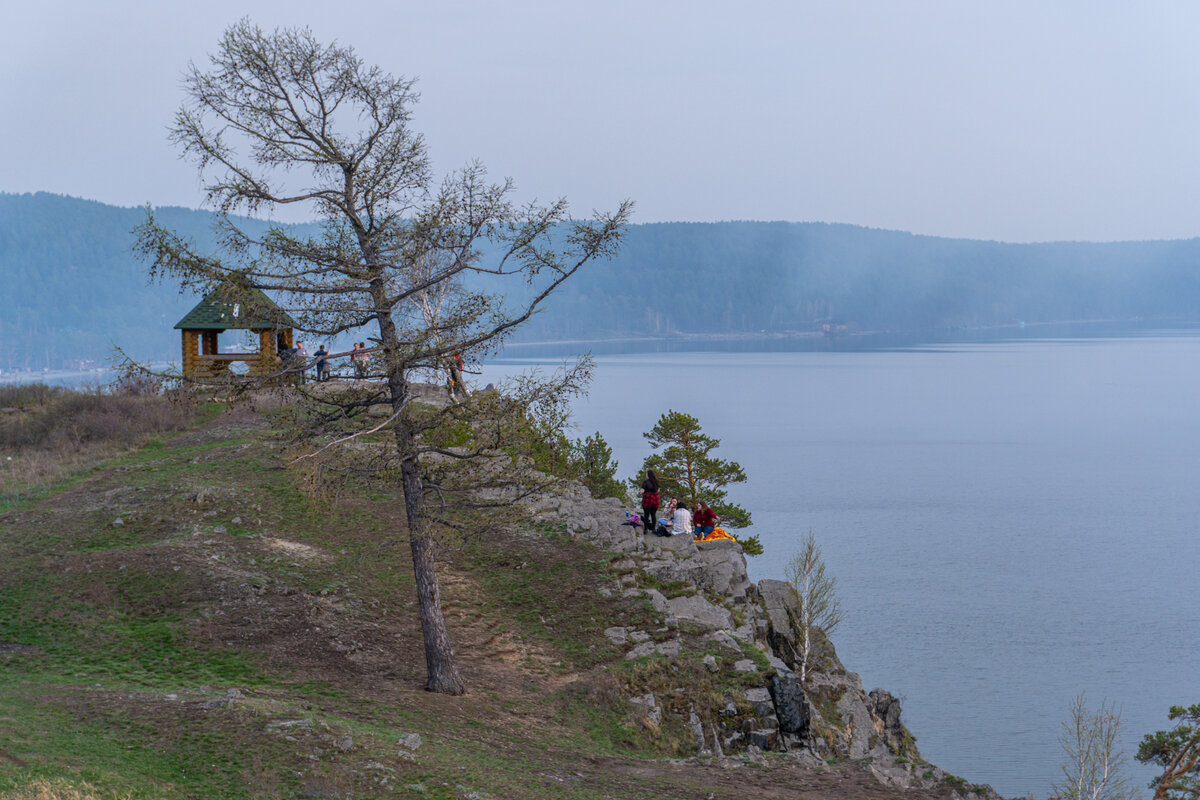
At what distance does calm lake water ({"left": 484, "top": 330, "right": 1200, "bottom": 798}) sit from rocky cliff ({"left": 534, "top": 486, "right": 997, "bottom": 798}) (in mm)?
16742

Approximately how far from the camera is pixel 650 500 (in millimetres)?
22484

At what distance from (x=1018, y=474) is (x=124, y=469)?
78.6 meters

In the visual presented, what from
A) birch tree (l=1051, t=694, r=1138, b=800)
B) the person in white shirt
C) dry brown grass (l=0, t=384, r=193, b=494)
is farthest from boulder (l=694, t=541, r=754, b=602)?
dry brown grass (l=0, t=384, r=193, b=494)

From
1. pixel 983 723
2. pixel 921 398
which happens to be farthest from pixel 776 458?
pixel 921 398

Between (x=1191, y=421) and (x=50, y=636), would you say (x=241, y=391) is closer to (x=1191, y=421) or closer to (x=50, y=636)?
(x=50, y=636)

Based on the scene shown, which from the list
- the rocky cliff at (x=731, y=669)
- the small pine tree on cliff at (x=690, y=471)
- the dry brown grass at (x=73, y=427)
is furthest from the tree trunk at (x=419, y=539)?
the small pine tree on cliff at (x=690, y=471)

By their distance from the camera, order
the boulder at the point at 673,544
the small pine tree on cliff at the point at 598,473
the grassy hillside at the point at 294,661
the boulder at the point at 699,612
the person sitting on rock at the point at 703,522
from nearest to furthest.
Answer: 1. the grassy hillside at the point at 294,661
2. the boulder at the point at 699,612
3. the boulder at the point at 673,544
4. the person sitting on rock at the point at 703,522
5. the small pine tree on cliff at the point at 598,473

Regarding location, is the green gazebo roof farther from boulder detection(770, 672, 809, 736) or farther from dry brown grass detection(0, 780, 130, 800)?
boulder detection(770, 672, 809, 736)

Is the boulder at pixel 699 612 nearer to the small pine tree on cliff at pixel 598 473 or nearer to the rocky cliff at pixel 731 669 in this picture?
the rocky cliff at pixel 731 669

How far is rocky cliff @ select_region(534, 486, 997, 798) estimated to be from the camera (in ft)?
50.8

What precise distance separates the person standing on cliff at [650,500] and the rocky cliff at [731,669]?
25.5 inches

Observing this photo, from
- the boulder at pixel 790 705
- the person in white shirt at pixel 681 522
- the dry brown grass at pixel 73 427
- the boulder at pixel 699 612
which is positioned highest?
the dry brown grass at pixel 73 427

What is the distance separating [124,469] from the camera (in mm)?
26703

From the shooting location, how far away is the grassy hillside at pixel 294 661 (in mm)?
10891
